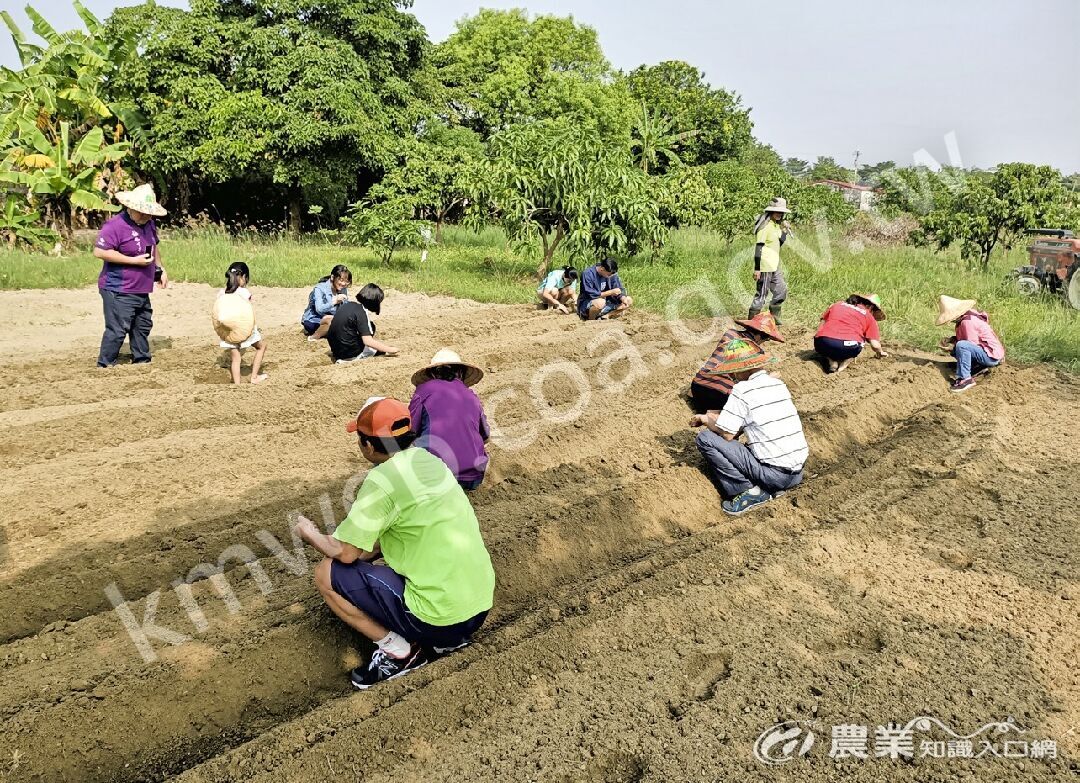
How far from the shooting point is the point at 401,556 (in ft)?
11.1

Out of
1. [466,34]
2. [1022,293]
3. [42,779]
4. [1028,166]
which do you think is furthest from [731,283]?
[466,34]

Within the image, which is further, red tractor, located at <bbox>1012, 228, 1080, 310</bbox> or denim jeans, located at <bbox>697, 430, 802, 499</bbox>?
red tractor, located at <bbox>1012, 228, 1080, 310</bbox>

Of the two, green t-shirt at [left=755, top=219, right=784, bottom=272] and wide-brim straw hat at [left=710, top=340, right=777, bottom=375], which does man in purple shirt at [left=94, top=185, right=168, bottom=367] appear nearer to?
wide-brim straw hat at [left=710, top=340, right=777, bottom=375]

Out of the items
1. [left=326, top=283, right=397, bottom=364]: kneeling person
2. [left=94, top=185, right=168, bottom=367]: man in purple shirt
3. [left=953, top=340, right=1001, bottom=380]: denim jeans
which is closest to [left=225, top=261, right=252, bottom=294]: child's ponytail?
[left=94, top=185, right=168, bottom=367]: man in purple shirt

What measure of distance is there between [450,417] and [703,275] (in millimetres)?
9320

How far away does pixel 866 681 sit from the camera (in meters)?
3.50

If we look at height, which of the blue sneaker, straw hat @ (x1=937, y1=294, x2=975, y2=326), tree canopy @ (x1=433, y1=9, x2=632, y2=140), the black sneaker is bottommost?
the black sneaker

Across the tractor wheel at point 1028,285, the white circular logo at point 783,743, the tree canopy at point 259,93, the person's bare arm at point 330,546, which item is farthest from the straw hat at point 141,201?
the tractor wheel at point 1028,285

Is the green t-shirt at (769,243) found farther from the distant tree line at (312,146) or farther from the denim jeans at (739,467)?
the denim jeans at (739,467)

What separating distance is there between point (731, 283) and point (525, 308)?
A: 11.6 feet

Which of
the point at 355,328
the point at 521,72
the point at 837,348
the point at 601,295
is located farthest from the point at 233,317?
the point at 521,72

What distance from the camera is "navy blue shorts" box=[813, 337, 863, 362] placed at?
8633 mm

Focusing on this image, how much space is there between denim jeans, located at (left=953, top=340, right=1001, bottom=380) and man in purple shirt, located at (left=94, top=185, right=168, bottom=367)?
802cm

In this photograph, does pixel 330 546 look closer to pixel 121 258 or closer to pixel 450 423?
pixel 450 423
